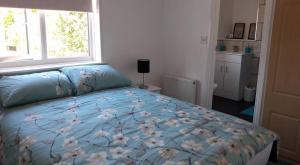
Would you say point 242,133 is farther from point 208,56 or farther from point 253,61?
point 253,61

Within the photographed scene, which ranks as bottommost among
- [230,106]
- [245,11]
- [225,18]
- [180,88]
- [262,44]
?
[230,106]

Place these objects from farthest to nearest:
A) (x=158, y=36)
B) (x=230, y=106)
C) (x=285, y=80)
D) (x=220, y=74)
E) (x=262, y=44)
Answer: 1. (x=220, y=74)
2. (x=230, y=106)
3. (x=158, y=36)
4. (x=262, y=44)
5. (x=285, y=80)

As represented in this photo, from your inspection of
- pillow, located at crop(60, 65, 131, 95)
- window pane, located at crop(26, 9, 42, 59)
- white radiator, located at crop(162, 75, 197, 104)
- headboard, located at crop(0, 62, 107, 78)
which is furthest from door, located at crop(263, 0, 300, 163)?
window pane, located at crop(26, 9, 42, 59)

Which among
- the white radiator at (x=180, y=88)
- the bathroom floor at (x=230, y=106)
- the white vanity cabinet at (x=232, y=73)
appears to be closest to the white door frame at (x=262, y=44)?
the white radiator at (x=180, y=88)

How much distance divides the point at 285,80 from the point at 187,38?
4.80 ft

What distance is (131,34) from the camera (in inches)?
134

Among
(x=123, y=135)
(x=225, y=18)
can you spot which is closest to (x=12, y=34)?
(x=123, y=135)

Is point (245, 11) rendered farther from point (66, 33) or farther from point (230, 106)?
point (66, 33)

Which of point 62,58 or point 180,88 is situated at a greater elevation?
point 62,58

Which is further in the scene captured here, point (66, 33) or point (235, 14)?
point (235, 14)

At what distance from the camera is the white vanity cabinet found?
14.3 ft

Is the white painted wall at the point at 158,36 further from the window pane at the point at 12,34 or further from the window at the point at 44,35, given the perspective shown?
the window pane at the point at 12,34

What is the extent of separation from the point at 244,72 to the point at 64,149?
3.80 m

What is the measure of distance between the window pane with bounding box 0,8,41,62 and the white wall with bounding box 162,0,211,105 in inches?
72.9
